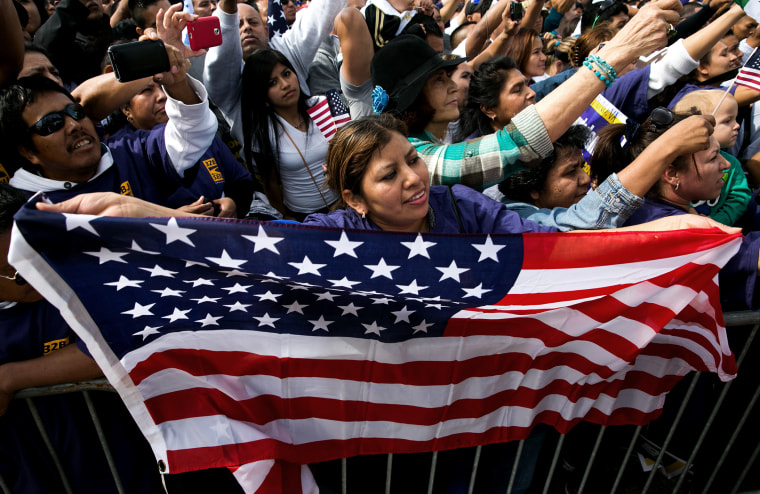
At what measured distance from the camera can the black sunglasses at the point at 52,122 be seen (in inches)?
94.9

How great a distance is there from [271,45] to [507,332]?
11.1 feet

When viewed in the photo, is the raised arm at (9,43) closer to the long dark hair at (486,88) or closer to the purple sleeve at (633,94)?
the long dark hair at (486,88)

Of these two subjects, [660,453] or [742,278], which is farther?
[660,453]

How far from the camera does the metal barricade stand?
2.07 meters

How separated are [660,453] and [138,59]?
10.5 feet

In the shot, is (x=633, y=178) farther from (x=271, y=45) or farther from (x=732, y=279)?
(x=271, y=45)

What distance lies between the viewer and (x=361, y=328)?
204 centimetres

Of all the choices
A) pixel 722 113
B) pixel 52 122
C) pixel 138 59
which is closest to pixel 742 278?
pixel 722 113

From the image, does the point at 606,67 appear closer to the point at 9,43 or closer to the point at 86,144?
the point at 86,144

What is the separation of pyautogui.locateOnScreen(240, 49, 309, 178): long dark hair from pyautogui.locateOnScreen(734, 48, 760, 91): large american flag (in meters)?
3.32

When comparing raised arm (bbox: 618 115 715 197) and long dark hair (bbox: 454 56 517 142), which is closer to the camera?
raised arm (bbox: 618 115 715 197)

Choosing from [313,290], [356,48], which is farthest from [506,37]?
[313,290]

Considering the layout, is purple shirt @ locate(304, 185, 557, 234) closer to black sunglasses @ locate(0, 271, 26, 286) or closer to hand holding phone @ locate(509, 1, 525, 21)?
black sunglasses @ locate(0, 271, 26, 286)

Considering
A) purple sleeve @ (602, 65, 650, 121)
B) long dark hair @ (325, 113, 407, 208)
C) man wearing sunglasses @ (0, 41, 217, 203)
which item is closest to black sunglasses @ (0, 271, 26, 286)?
man wearing sunglasses @ (0, 41, 217, 203)
